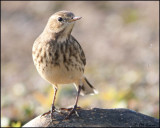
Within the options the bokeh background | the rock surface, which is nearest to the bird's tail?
the bokeh background

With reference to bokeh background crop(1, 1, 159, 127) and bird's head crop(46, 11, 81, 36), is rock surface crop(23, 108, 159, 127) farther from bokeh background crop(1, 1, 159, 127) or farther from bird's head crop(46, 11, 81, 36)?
bokeh background crop(1, 1, 159, 127)

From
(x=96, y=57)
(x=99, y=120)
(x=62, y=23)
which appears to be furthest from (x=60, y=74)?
(x=96, y=57)

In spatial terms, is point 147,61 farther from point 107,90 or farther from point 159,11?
point 159,11

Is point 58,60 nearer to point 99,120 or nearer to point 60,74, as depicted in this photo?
point 60,74

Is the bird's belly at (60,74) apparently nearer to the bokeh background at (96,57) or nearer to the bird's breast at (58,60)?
the bird's breast at (58,60)

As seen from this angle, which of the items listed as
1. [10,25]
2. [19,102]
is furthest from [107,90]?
[10,25]
